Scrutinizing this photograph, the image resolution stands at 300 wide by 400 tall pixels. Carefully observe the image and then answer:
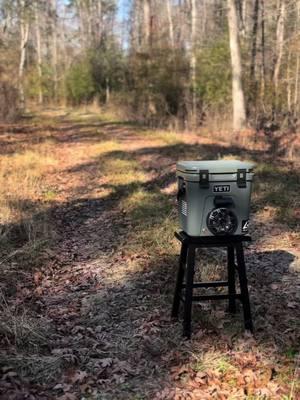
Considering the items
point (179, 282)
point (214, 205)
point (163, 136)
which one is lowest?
point (179, 282)

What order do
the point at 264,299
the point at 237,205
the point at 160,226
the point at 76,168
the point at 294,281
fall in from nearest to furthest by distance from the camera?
the point at 237,205 → the point at 264,299 → the point at 294,281 → the point at 160,226 → the point at 76,168

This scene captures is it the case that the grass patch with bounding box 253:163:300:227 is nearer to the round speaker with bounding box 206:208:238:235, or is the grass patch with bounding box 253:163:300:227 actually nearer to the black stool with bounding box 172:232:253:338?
the black stool with bounding box 172:232:253:338

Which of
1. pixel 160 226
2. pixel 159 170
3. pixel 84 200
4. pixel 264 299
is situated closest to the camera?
pixel 264 299

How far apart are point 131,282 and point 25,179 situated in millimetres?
5167

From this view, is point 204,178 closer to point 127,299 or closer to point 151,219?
point 127,299

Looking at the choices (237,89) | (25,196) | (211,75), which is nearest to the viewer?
(25,196)

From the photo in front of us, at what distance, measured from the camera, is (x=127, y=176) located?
10555 mm

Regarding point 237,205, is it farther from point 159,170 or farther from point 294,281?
point 159,170

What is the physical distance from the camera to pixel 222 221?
155 inches

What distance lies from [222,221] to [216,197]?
0.19 meters

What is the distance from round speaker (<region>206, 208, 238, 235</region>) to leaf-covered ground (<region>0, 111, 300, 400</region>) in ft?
2.93

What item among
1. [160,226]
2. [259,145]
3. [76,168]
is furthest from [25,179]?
[259,145]

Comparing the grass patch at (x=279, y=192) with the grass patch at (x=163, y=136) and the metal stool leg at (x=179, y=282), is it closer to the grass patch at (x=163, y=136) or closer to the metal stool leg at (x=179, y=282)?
the metal stool leg at (x=179, y=282)

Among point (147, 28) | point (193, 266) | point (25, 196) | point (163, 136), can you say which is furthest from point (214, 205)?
point (147, 28)
